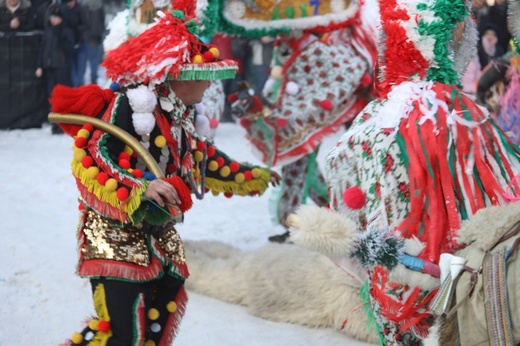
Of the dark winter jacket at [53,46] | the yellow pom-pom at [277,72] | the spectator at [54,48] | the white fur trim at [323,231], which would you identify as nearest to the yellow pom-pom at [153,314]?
the white fur trim at [323,231]

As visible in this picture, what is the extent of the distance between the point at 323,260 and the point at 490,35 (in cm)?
580

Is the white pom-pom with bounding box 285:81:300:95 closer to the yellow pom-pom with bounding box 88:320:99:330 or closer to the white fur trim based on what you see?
the yellow pom-pom with bounding box 88:320:99:330

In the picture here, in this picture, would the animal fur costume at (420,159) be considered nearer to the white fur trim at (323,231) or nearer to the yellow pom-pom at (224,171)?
the white fur trim at (323,231)

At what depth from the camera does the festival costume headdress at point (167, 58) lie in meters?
3.32

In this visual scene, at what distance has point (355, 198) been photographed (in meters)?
3.12

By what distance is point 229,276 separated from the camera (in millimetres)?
5141

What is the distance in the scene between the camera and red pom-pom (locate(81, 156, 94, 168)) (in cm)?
311

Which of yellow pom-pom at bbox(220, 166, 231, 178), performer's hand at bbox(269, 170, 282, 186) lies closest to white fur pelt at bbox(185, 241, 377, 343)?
performer's hand at bbox(269, 170, 282, 186)

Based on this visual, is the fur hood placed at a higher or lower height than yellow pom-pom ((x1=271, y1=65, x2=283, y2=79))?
lower

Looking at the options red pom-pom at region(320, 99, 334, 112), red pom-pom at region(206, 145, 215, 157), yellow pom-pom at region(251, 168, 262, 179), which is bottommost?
red pom-pom at region(320, 99, 334, 112)

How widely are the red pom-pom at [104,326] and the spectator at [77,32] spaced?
27.1 ft

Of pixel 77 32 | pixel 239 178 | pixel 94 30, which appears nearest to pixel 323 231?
pixel 239 178

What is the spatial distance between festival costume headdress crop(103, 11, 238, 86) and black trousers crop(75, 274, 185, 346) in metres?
0.82

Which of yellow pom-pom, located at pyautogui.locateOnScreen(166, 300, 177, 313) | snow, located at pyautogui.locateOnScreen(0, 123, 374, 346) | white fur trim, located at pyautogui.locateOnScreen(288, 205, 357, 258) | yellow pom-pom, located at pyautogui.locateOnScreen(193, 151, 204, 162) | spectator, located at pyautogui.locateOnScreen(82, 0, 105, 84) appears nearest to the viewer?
white fur trim, located at pyautogui.locateOnScreen(288, 205, 357, 258)
